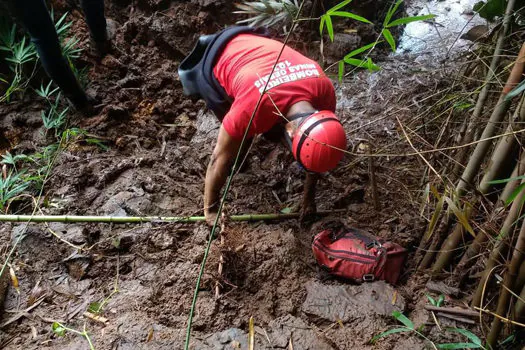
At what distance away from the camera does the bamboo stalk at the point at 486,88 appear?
1586mm

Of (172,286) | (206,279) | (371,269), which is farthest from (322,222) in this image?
(172,286)

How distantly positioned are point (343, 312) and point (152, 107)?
2277 mm

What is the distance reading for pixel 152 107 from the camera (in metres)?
3.25

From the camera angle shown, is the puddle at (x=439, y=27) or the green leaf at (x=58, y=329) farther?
the puddle at (x=439, y=27)

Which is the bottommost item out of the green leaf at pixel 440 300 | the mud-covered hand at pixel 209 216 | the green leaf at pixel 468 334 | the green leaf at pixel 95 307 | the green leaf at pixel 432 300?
the green leaf at pixel 95 307

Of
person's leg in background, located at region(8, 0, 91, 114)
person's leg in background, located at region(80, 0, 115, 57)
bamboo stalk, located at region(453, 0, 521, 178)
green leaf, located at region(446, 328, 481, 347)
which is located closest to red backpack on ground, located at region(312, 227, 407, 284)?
green leaf, located at region(446, 328, 481, 347)

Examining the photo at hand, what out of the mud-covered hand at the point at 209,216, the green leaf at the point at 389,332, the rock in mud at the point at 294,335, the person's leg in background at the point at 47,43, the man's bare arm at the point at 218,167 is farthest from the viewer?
the person's leg in background at the point at 47,43

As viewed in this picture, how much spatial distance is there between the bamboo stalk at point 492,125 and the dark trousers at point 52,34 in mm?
2614

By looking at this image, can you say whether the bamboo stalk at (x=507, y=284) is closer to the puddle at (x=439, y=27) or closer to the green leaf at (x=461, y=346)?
the green leaf at (x=461, y=346)

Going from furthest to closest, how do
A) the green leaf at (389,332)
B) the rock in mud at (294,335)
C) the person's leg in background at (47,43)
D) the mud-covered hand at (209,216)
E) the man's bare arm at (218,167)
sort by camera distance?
the person's leg in background at (47,43)
the mud-covered hand at (209,216)
the man's bare arm at (218,167)
the rock in mud at (294,335)
the green leaf at (389,332)

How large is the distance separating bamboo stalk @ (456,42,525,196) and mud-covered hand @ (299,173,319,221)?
823 mm

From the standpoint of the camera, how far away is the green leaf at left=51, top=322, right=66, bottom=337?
172 cm

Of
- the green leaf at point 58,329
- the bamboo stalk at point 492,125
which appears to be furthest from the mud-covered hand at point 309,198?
the green leaf at point 58,329

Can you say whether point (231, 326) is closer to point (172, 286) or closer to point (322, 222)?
point (172, 286)
